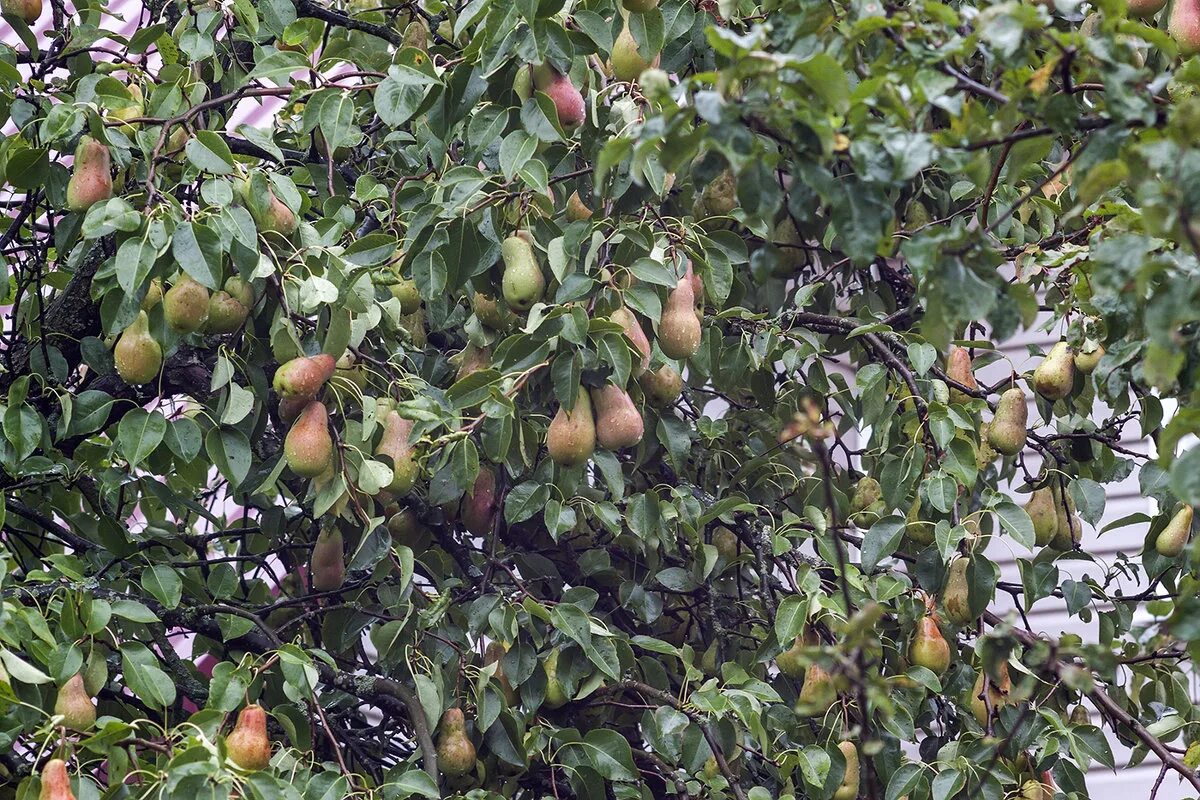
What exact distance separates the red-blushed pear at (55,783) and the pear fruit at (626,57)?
1.30 metres

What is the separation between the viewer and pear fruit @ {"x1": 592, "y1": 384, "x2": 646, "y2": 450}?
2244mm

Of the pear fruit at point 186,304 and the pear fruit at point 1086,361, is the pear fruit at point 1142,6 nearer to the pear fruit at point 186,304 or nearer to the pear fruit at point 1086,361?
the pear fruit at point 1086,361

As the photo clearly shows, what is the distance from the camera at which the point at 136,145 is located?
2.33 meters

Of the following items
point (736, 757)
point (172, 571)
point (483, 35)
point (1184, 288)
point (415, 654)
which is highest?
point (1184, 288)

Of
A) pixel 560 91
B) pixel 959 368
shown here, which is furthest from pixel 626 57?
pixel 959 368

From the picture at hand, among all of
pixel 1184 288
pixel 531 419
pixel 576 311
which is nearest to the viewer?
pixel 1184 288

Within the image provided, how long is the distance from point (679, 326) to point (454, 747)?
2.56 feet

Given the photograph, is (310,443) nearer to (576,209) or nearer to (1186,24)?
(576,209)

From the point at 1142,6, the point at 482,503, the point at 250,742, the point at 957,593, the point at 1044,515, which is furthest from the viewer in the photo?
the point at 1044,515

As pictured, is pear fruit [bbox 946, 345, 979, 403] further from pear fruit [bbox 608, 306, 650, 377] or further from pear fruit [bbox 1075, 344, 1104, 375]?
pear fruit [bbox 608, 306, 650, 377]

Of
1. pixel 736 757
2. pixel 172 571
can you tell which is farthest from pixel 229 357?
pixel 736 757

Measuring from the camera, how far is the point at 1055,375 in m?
2.44

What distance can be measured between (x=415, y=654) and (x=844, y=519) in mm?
896

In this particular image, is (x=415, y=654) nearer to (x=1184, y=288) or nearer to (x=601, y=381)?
(x=601, y=381)
